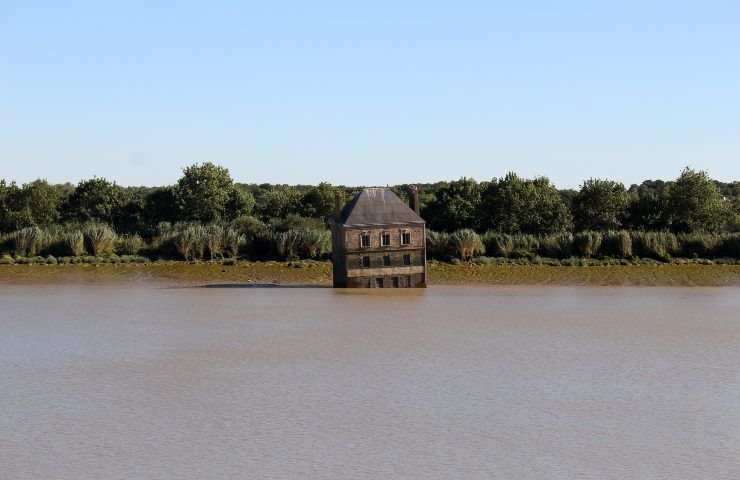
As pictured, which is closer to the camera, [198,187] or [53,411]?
[53,411]

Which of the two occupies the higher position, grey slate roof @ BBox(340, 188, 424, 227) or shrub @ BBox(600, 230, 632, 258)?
grey slate roof @ BBox(340, 188, 424, 227)

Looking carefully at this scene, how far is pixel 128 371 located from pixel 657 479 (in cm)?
1208

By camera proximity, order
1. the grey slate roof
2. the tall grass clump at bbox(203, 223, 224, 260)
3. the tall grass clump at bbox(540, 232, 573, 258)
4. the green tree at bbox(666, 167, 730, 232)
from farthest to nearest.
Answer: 1. the green tree at bbox(666, 167, 730, 232)
2. the tall grass clump at bbox(540, 232, 573, 258)
3. the tall grass clump at bbox(203, 223, 224, 260)
4. the grey slate roof

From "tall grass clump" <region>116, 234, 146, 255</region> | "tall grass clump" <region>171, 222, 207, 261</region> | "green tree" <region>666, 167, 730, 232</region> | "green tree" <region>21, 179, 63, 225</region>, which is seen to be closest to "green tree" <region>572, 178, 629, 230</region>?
"green tree" <region>666, 167, 730, 232</region>

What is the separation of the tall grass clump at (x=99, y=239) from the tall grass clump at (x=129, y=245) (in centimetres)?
34

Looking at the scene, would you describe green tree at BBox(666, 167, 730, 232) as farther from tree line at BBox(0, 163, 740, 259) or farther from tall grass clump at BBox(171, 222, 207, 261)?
tall grass clump at BBox(171, 222, 207, 261)

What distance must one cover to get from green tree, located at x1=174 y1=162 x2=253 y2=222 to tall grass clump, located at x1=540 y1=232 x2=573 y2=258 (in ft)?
67.5

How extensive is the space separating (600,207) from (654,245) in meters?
8.55

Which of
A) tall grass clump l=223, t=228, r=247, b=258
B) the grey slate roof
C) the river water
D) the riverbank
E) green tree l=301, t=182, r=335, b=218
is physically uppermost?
green tree l=301, t=182, r=335, b=218

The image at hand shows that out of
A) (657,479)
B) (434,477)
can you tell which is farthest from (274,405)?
(657,479)

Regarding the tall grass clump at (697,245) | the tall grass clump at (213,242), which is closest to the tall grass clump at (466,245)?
the tall grass clump at (697,245)

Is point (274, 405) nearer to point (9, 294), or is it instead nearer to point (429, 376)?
point (429, 376)

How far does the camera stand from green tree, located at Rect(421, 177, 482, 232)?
193ft

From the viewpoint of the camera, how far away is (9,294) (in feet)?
127
